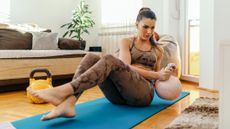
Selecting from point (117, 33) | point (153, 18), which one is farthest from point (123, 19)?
point (153, 18)

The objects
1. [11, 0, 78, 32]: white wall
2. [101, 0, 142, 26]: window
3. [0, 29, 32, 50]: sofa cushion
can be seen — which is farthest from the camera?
[101, 0, 142, 26]: window

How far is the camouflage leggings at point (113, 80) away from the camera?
1.37 metres

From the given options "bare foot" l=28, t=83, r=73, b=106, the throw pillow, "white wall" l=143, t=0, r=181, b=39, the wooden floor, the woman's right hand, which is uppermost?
"white wall" l=143, t=0, r=181, b=39

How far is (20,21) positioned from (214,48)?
297 centimetres

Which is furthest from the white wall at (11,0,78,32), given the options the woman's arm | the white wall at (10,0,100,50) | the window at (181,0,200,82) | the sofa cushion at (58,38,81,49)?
the woman's arm

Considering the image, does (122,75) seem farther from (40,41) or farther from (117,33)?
(117,33)

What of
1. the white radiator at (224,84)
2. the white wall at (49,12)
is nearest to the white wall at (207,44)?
the white radiator at (224,84)

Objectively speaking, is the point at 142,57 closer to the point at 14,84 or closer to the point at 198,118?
the point at 198,118

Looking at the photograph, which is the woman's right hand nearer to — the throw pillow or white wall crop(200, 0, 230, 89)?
white wall crop(200, 0, 230, 89)

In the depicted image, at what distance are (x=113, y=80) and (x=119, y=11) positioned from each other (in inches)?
120

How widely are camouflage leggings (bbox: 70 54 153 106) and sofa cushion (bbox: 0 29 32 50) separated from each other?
1.92 m

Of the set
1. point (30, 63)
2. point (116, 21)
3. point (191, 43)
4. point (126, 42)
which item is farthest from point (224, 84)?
point (116, 21)

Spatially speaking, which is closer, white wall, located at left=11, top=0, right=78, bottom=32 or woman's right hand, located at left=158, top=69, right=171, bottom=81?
woman's right hand, located at left=158, top=69, right=171, bottom=81

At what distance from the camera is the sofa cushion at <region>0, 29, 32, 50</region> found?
127 inches
